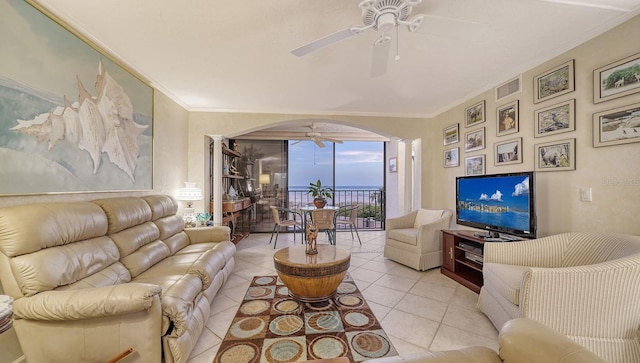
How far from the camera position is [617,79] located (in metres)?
1.85

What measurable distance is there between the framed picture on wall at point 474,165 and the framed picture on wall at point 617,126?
124cm

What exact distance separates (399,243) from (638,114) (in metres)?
2.53

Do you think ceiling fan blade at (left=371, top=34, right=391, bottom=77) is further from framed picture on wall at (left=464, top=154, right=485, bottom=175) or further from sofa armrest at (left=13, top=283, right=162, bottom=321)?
sofa armrest at (left=13, top=283, right=162, bottom=321)

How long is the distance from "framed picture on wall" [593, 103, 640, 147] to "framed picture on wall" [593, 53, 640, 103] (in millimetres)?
121

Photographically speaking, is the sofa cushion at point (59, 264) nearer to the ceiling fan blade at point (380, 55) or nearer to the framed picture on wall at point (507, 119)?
the ceiling fan blade at point (380, 55)

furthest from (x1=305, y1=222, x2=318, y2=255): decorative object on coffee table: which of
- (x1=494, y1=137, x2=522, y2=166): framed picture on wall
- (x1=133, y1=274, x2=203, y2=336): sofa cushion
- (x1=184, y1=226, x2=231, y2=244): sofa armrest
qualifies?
(x1=494, y1=137, x2=522, y2=166): framed picture on wall

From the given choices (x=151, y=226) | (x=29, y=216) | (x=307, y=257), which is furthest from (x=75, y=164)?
(x=307, y=257)

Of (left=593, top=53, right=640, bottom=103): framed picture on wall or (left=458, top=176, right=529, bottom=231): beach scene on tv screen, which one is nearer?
(left=593, top=53, right=640, bottom=103): framed picture on wall

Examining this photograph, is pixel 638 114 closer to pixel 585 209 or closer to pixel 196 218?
pixel 585 209

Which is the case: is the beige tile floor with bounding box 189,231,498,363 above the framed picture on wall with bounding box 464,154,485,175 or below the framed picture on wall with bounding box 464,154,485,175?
below

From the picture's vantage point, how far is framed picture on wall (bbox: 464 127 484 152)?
10.5ft

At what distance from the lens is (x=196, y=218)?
3.66m

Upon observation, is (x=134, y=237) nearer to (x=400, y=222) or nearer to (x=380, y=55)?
(x=380, y=55)

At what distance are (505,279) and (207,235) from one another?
3.17m
